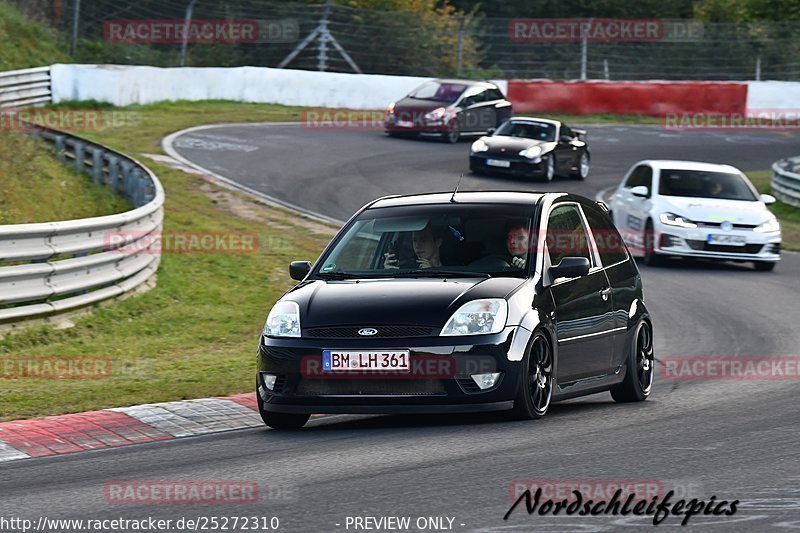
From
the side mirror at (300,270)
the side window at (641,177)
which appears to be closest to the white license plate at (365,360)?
the side mirror at (300,270)

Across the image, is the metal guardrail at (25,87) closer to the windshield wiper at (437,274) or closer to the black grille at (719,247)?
the black grille at (719,247)

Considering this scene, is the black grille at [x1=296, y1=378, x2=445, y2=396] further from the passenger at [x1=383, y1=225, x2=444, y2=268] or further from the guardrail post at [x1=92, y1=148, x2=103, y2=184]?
the guardrail post at [x1=92, y1=148, x2=103, y2=184]

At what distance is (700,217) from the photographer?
21.2 m

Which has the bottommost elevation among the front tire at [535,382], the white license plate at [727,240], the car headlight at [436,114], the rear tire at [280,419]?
the car headlight at [436,114]

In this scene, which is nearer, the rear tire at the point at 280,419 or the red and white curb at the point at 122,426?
the red and white curb at the point at 122,426

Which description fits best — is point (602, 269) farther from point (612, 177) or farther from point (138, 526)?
point (612, 177)

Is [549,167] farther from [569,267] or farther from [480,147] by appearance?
[569,267]

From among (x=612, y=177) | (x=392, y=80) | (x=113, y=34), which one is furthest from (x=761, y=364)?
(x=113, y=34)

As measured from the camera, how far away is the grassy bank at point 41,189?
60.4ft

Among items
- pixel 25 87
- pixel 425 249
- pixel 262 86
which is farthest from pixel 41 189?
pixel 262 86

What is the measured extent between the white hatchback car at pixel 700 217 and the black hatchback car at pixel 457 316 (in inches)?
420

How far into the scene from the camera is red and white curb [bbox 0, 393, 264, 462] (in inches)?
333

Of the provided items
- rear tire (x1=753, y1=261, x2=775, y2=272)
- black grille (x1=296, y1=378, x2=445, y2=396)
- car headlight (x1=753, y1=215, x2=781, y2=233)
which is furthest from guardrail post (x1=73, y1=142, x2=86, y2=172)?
black grille (x1=296, y1=378, x2=445, y2=396)

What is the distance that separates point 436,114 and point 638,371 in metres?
24.9
